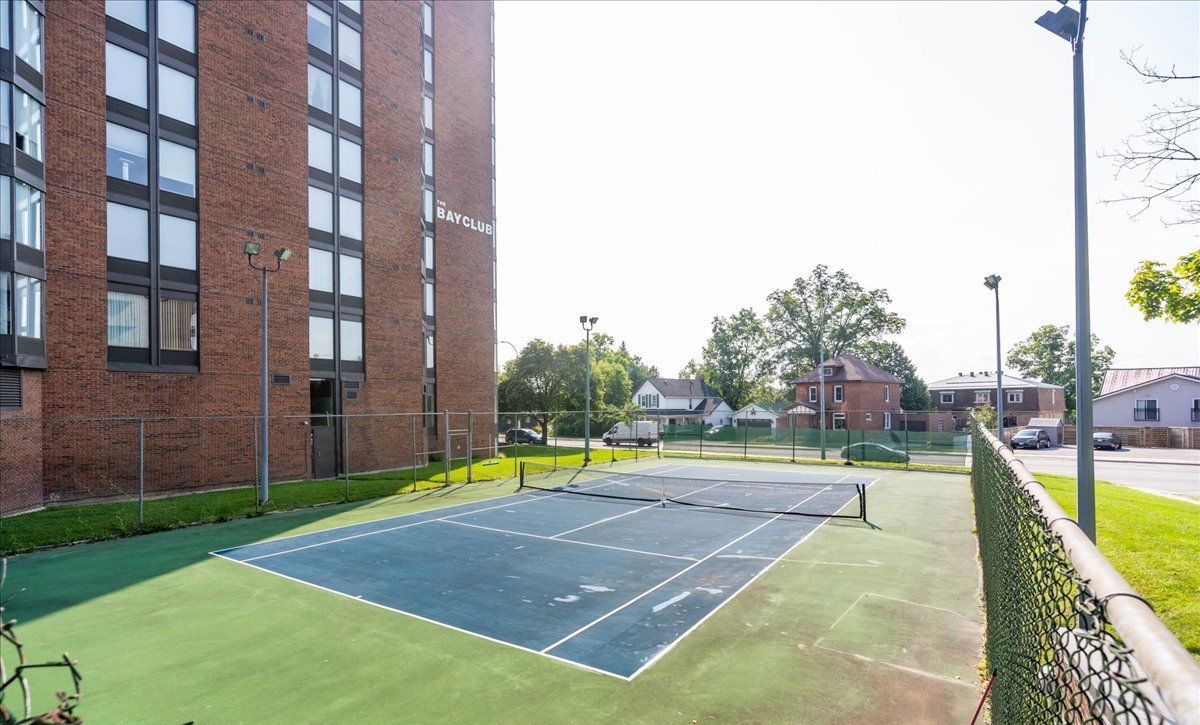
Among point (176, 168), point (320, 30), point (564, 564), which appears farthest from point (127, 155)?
point (564, 564)

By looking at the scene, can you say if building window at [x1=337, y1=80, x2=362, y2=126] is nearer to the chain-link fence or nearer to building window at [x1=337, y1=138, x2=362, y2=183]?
building window at [x1=337, y1=138, x2=362, y2=183]

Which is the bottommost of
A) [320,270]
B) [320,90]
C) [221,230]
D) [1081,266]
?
[1081,266]

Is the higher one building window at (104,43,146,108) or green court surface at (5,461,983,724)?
building window at (104,43,146,108)

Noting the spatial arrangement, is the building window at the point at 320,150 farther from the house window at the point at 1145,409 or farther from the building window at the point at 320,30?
the house window at the point at 1145,409

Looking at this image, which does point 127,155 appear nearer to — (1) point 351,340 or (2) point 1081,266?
(1) point 351,340

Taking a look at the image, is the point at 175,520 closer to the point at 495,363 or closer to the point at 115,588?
the point at 115,588

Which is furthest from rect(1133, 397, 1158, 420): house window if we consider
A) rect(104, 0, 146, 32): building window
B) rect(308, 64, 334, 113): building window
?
rect(104, 0, 146, 32): building window

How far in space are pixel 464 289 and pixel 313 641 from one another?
2868 cm

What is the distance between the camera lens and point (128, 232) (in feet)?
68.7

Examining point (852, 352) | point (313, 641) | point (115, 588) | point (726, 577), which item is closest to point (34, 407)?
point (115, 588)

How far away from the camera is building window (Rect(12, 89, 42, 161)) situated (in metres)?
17.5

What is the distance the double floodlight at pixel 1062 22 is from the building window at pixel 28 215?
24089mm

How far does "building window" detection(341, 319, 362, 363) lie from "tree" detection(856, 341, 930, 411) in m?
53.6

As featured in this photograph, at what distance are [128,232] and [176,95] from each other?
551 cm
